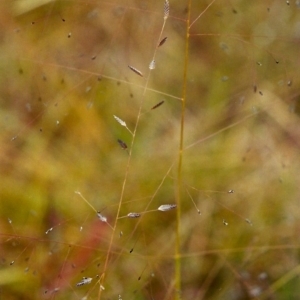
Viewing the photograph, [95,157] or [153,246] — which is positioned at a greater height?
[95,157]

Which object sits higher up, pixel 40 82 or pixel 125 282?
pixel 40 82

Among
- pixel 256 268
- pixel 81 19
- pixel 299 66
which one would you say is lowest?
pixel 256 268

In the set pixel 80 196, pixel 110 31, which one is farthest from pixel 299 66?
pixel 80 196

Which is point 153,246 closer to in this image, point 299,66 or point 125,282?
point 125,282

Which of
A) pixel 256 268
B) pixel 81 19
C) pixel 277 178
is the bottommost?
pixel 256 268

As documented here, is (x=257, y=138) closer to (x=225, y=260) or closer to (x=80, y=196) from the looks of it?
Answer: (x=225, y=260)

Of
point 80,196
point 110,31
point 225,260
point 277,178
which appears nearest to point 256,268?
point 225,260
